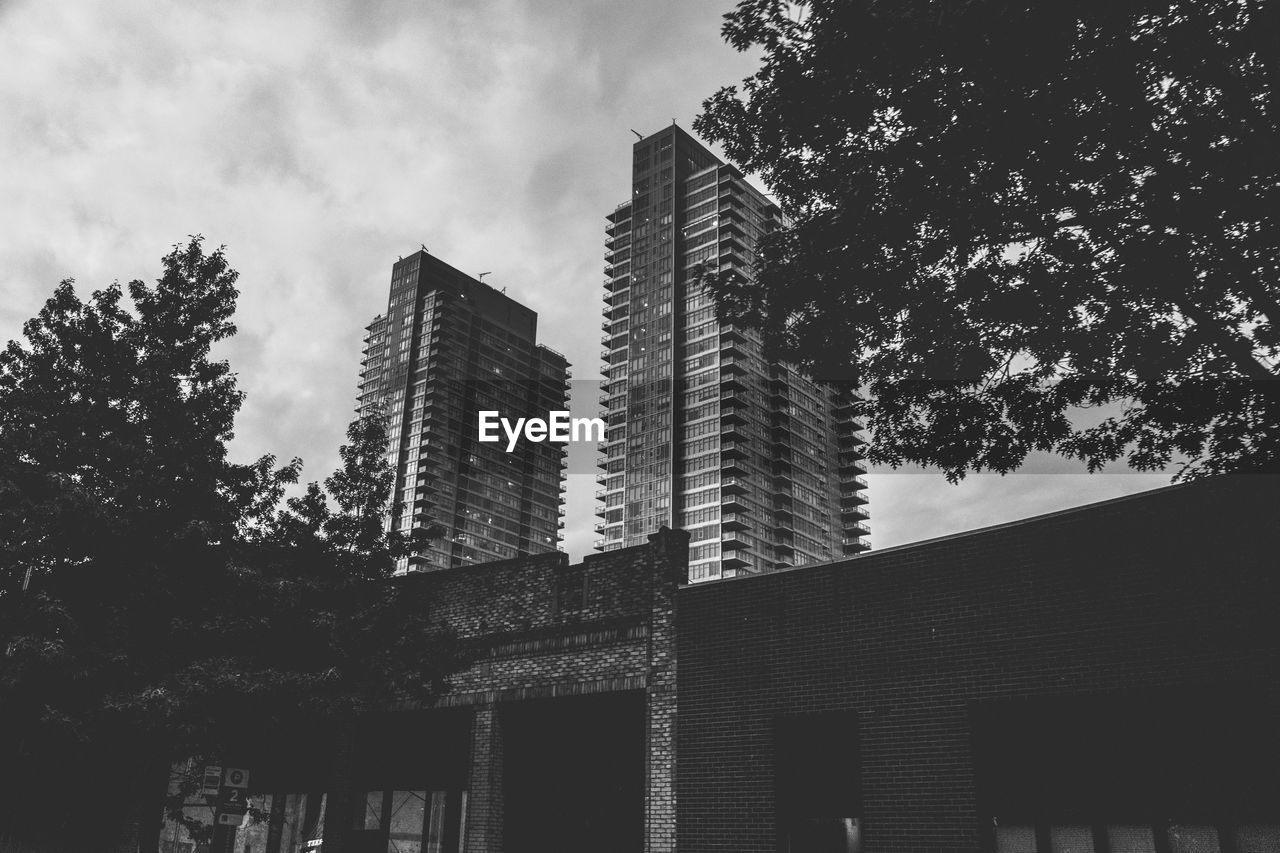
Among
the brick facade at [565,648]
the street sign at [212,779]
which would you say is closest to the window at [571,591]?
the brick facade at [565,648]

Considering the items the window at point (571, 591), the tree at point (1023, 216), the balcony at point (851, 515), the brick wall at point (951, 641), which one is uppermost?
the balcony at point (851, 515)

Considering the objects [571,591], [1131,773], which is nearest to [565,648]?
[571,591]

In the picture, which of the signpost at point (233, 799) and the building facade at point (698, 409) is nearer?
the signpost at point (233, 799)

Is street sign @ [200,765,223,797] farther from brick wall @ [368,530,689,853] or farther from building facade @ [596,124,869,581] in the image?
building facade @ [596,124,869,581]

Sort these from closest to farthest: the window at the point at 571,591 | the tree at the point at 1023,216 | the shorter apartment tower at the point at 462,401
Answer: the tree at the point at 1023,216 < the window at the point at 571,591 < the shorter apartment tower at the point at 462,401

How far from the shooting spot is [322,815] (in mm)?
22781

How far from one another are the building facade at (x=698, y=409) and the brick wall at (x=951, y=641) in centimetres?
10932

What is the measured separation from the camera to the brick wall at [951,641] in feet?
40.5

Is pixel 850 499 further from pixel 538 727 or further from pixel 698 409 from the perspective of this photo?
pixel 538 727

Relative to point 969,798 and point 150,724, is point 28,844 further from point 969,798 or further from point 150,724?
point 969,798

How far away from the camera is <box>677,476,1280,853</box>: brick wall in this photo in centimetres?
1235

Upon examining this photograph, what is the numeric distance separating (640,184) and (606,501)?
50750 millimetres

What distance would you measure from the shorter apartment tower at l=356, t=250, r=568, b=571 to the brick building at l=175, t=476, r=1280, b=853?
13081 centimetres

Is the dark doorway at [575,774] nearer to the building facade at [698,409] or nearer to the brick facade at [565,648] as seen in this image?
the brick facade at [565,648]
